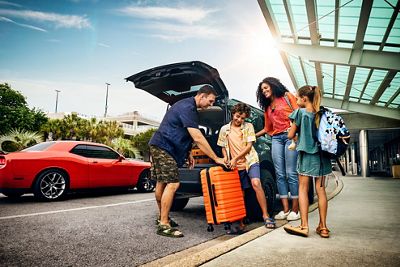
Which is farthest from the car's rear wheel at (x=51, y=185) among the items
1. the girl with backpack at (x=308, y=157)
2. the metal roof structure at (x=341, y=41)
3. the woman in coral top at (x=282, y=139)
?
the metal roof structure at (x=341, y=41)

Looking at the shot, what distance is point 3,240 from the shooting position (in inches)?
119

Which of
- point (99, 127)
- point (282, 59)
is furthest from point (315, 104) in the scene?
point (99, 127)

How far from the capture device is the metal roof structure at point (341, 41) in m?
9.63

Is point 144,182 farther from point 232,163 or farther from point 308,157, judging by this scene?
point 308,157

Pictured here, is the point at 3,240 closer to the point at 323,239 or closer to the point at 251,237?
the point at 251,237

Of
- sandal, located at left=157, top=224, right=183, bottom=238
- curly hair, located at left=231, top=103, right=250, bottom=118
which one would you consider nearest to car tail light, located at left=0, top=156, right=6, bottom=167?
sandal, located at left=157, top=224, right=183, bottom=238

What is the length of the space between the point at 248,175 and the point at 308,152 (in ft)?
3.14

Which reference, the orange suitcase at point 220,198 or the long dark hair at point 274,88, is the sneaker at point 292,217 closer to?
the orange suitcase at point 220,198

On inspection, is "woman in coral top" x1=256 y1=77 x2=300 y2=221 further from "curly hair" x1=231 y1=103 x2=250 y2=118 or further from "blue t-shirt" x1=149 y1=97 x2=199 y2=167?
"blue t-shirt" x1=149 y1=97 x2=199 y2=167

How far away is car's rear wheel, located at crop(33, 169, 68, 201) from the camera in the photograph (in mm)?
5848

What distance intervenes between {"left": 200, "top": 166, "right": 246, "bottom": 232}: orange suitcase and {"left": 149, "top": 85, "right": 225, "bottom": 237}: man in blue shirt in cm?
18

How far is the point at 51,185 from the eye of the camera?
20.0 feet

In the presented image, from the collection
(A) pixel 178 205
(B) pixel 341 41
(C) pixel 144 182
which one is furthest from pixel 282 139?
(B) pixel 341 41

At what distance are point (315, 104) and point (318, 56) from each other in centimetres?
1101
